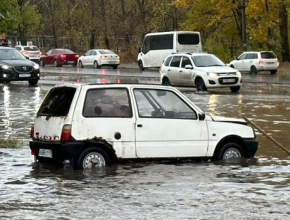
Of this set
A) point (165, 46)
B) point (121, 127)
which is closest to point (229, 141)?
point (121, 127)

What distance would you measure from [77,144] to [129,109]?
103 cm

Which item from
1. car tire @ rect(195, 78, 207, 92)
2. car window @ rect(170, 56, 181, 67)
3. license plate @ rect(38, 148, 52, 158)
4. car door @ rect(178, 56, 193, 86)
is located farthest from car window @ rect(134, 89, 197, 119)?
car window @ rect(170, 56, 181, 67)

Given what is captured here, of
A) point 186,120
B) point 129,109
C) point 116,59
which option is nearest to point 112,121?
point 129,109

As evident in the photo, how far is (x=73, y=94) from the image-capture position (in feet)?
42.2

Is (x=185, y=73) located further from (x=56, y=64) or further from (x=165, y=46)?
(x=56, y=64)

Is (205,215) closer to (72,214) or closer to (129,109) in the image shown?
(72,214)

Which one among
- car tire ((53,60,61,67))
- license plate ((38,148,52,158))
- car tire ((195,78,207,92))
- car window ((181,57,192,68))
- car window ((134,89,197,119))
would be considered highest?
car window ((181,57,192,68))

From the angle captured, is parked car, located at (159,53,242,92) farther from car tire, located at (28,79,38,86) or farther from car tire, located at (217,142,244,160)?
car tire, located at (217,142,244,160)

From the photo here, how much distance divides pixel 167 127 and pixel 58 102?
1.77 metres

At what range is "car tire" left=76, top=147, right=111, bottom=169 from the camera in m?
12.7

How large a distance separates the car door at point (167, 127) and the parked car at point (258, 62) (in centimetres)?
3692

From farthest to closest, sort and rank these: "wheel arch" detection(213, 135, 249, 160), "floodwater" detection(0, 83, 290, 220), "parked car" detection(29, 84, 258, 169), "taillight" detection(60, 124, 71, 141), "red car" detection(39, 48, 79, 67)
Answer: "red car" detection(39, 48, 79, 67)
"wheel arch" detection(213, 135, 249, 160)
"parked car" detection(29, 84, 258, 169)
"taillight" detection(60, 124, 71, 141)
"floodwater" detection(0, 83, 290, 220)

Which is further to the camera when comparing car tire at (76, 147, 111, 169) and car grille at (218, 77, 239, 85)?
car grille at (218, 77, 239, 85)

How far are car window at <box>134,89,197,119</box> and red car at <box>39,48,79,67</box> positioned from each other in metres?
52.4
